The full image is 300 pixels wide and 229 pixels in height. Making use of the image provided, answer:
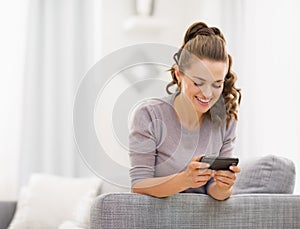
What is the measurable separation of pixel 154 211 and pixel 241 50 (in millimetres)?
2030

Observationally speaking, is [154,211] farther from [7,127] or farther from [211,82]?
[7,127]

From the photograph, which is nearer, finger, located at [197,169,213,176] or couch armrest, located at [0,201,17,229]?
finger, located at [197,169,213,176]

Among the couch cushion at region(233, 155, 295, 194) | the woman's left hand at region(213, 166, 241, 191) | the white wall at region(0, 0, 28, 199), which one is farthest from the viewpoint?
the white wall at region(0, 0, 28, 199)

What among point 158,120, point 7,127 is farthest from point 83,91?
point 7,127

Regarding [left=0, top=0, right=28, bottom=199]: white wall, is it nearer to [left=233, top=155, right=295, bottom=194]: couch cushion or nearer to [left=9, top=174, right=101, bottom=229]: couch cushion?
[left=9, top=174, right=101, bottom=229]: couch cushion

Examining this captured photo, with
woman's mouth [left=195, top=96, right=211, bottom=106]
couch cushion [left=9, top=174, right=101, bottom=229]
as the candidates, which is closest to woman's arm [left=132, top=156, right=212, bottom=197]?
woman's mouth [left=195, top=96, right=211, bottom=106]

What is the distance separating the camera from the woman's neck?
1.56 meters

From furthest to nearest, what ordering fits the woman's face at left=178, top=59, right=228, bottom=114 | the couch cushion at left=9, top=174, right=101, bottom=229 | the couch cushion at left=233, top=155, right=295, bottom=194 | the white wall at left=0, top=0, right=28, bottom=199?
the white wall at left=0, top=0, right=28, bottom=199 → the couch cushion at left=9, top=174, right=101, bottom=229 → the couch cushion at left=233, top=155, right=295, bottom=194 → the woman's face at left=178, top=59, right=228, bottom=114

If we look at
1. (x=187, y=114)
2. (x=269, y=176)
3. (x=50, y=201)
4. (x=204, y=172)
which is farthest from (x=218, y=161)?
(x=50, y=201)

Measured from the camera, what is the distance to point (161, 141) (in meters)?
1.63

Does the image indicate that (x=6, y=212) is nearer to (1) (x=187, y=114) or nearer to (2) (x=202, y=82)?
(1) (x=187, y=114)

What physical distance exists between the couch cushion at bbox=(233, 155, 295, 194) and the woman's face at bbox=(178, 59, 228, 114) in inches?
15.3

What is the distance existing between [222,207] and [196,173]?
0.19 meters

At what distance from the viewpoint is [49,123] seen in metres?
3.83
